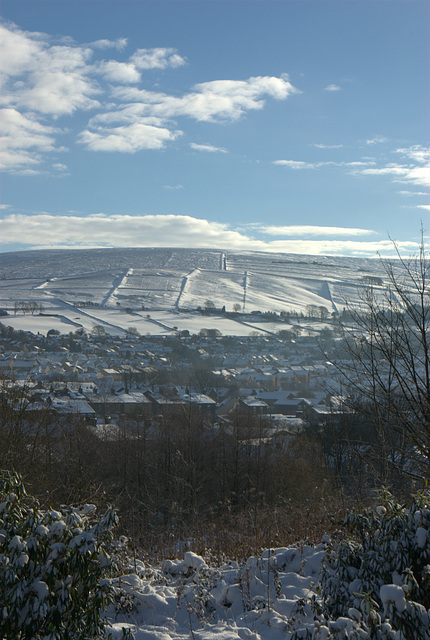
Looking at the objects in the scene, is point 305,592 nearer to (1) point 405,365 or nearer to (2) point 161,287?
(1) point 405,365

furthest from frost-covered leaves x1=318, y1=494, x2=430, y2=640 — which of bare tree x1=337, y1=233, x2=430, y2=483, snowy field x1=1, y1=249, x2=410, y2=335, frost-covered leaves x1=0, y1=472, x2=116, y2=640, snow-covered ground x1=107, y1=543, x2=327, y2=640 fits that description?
snowy field x1=1, y1=249, x2=410, y2=335

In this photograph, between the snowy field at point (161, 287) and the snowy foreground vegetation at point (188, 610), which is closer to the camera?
the snowy foreground vegetation at point (188, 610)

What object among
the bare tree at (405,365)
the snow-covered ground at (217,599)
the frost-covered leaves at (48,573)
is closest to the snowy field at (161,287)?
the bare tree at (405,365)

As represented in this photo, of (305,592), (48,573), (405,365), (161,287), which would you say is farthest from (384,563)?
(161,287)

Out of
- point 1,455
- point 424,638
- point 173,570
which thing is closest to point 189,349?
point 1,455

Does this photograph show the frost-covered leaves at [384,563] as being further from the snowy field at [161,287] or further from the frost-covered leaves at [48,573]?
the snowy field at [161,287]

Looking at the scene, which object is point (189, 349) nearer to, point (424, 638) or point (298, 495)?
point (298, 495)
